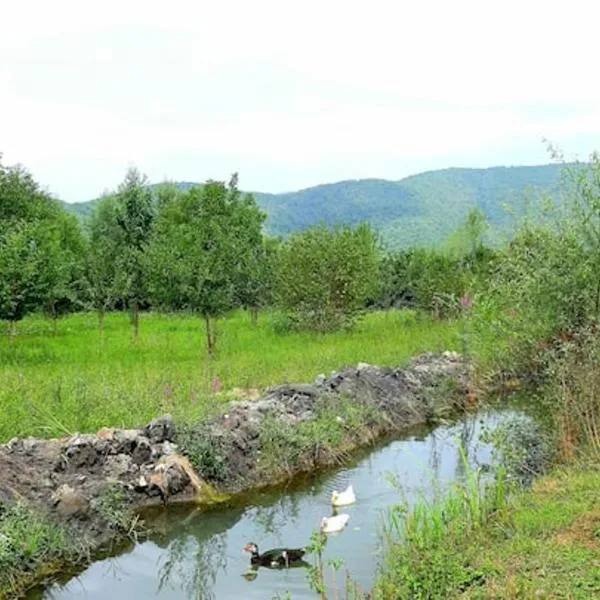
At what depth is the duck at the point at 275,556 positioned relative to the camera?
7.79m

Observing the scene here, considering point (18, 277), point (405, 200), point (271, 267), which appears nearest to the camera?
point (18, 277)

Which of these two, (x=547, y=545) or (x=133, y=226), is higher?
(x=133, y=226)

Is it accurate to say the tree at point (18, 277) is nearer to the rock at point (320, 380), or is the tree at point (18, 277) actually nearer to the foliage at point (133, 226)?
the foliage at point (133, 226)

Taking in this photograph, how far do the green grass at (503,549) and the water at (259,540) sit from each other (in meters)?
0.73

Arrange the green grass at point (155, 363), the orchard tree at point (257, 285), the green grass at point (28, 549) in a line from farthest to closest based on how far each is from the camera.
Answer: the orchard tree at point (257, 285) → the green grass at point (155, 363) → the green grass at point (28, 549)

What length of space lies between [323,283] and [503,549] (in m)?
21.2

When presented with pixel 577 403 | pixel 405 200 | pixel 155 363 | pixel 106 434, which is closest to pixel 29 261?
pixel 155 363

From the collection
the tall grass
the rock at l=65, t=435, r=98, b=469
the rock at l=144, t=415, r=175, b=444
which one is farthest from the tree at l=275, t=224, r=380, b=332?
the tall grass

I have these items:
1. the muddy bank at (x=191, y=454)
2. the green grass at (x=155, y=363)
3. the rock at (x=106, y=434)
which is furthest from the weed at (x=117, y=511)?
the green grass at (x=155, y=363)

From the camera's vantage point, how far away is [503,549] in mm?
6523

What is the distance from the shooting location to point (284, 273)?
28453mm

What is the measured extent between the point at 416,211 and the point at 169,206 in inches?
2873

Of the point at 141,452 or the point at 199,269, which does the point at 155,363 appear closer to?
the point at 199,269

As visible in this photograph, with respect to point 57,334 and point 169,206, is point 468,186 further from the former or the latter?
point 57,334
